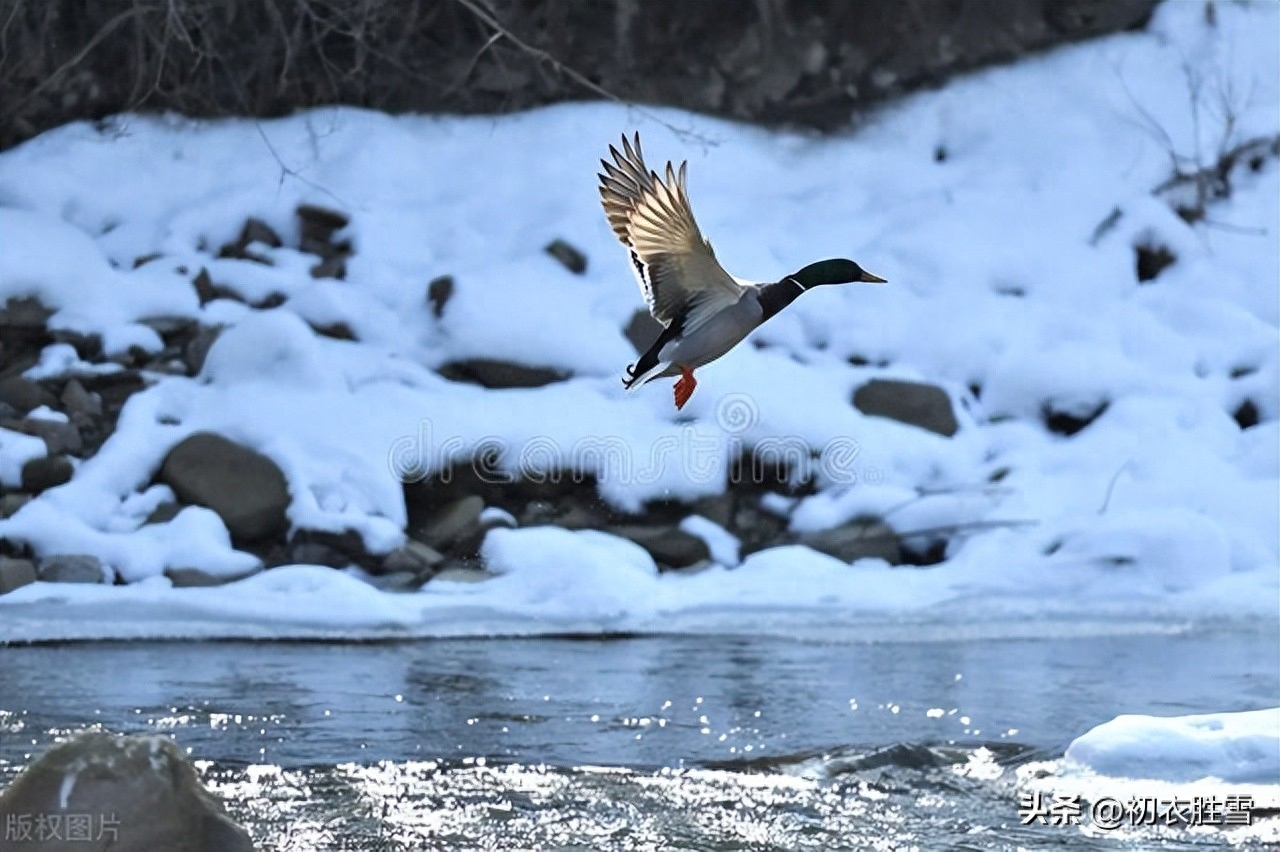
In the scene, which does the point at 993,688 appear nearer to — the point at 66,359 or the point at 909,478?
the point at 909,478

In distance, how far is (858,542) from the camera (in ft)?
33.3

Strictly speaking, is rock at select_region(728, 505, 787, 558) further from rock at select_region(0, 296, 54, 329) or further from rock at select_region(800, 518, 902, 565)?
rock at select_region(0, 296, 54, 329)

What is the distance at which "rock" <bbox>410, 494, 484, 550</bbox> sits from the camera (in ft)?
32.2

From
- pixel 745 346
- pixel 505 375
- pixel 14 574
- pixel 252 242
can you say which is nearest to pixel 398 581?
pixel 14 574

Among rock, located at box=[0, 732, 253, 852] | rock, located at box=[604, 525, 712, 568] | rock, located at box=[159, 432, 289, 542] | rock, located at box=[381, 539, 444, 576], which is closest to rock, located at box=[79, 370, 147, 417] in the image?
rock, located at box=[159, 432, 289, 542]

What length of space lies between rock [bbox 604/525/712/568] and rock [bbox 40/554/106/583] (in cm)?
257

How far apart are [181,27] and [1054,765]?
4.90 meters

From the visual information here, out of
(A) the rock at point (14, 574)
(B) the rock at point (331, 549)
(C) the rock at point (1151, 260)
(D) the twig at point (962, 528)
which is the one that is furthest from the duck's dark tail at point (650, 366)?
(C) the rock at point (1151, 260)

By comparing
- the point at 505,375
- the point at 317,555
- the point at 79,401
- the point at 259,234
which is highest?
the point at 259,234

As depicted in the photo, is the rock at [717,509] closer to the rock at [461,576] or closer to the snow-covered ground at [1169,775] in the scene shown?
the rock at [461,576]

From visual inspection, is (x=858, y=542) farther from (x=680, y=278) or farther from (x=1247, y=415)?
(x=680, y=278)

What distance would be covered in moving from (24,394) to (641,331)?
3483 millimetres

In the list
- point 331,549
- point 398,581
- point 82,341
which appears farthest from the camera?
point 82,341

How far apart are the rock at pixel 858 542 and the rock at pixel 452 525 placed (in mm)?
1720
